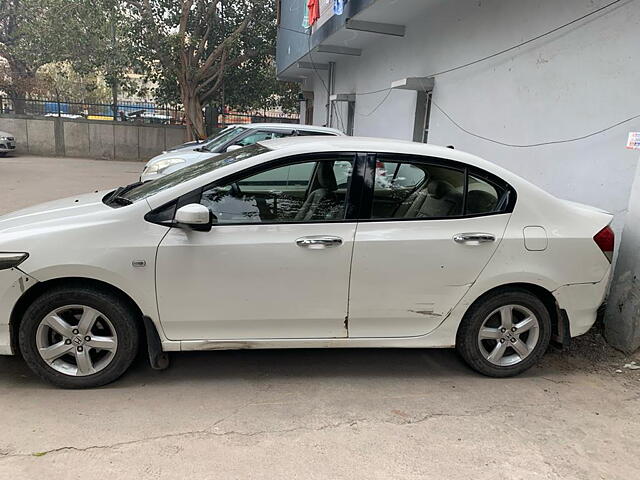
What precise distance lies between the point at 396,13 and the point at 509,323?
6397 millimetres

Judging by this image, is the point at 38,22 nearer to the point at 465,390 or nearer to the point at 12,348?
the point at 12,348

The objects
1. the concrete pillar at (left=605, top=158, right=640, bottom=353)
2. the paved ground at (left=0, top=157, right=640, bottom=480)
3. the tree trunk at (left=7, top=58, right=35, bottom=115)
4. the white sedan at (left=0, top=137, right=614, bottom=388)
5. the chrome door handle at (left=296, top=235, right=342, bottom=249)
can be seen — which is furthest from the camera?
the tree trunk at (left=7, top=58, right=35, bottom=115)

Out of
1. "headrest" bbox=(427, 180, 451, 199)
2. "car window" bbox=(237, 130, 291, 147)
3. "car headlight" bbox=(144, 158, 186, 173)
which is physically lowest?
"car headlight" bbox=(144, 158, 186, 173)

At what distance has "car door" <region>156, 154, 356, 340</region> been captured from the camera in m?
3.17

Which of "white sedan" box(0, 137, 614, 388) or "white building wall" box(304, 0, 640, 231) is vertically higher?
"white building wall" box(304, 0, 640, 231)

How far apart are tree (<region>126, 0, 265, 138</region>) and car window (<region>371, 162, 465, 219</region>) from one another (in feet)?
53.7

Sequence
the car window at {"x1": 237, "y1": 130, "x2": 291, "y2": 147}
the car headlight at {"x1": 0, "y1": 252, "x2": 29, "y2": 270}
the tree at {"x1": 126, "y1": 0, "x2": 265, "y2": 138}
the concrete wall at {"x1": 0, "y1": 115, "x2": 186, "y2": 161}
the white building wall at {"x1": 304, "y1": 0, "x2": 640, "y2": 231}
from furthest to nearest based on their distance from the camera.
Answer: the concrete wall at {"x1": 0, "y1": 115, "x2": 186, "y2": 161} < the tree at {"x1": 126, "y1": 0, "x2": 265, "y2": 138} < the car window at {"x1": 237, "y1": 130, "x2": 291, "y2": 147} < the white building wall at {"x1": 304, "y1": 0, "x2": 640, "y2": 231} < the car headlight at {"x1": 0, "y1": 252, "x2": 29, "y2": 270}

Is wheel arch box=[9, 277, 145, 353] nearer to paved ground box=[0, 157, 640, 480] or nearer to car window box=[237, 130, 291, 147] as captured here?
paved ground box=[0, 157, 640, 480]

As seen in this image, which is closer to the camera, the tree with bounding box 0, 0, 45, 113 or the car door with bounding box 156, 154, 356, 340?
the car door with bounding box 156, 154, 356, 340

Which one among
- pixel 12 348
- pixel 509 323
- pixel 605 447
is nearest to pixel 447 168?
pixel 509 323

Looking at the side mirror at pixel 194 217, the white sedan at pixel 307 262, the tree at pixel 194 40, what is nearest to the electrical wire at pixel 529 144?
the white sedan at pixel 307 262

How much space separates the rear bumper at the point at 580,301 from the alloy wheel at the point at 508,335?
25 cm

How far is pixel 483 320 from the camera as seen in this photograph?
3.56 meters

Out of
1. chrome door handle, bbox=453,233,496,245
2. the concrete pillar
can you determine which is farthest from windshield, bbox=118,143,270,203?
the concrete pillar
